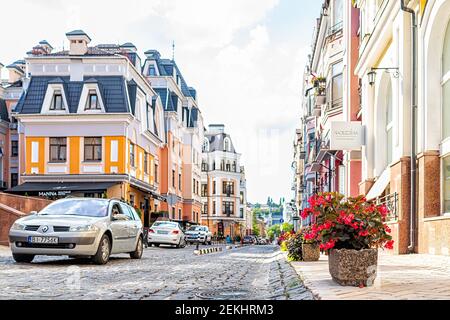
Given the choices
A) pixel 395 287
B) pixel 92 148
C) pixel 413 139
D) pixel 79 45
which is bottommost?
pixel 395 287

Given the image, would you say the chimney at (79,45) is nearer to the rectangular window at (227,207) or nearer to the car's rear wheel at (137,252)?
the car's rear wheel at (137,252)

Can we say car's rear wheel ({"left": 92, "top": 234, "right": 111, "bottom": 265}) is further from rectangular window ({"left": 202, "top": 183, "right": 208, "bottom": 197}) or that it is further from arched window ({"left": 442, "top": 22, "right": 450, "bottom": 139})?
rectangular window ({"left": 202, "top": 183, "right": 208, "bottom": 197})

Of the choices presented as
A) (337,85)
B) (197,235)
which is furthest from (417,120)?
(197,235)

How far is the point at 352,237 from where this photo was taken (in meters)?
6.34

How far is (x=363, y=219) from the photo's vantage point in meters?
6.31

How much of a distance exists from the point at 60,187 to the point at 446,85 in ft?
76.0

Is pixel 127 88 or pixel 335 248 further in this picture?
pixel 127 88

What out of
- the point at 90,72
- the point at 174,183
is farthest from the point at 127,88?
the point at 174,183

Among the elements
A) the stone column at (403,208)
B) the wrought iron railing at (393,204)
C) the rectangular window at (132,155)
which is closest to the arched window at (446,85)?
the stone column at (403,208)

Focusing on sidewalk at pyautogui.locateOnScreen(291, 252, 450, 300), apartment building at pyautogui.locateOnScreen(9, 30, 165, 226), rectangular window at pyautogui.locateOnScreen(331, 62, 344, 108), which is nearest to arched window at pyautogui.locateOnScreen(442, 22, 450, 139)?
sidewalk at pyautogui.locateOnScreen(291, 252, 450, 300)

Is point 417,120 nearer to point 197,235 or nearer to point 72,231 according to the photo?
point 72,231

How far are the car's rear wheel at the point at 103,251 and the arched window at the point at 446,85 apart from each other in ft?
23.4

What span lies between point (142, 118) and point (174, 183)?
12534mm
